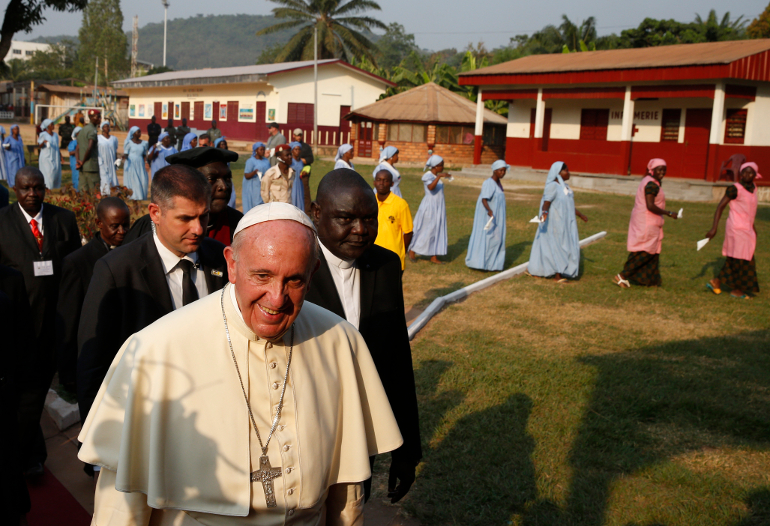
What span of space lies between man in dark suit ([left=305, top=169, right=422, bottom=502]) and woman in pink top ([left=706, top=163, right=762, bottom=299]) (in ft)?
Result: 25.6

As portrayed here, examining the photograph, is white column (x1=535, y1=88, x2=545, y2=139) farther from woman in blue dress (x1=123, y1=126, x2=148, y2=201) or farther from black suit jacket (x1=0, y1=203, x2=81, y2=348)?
black suit jacket (x1=0, y1=203, x2=81, y2=348)

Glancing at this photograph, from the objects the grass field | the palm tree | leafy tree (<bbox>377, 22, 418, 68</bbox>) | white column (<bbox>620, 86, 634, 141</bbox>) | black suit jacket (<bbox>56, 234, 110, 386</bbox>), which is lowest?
the grass field

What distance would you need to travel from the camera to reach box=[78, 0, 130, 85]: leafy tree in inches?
3406

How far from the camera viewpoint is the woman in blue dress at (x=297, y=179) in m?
11.3

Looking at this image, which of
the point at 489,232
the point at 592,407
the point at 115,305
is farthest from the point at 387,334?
the point at 489,232

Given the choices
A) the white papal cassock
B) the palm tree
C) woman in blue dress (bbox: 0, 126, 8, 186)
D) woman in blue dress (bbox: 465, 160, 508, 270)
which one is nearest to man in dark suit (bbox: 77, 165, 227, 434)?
the white papal cassock

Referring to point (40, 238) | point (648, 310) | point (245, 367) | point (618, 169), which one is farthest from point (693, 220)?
point (245, 367)

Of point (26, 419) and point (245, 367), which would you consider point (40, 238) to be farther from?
point (245, 367)

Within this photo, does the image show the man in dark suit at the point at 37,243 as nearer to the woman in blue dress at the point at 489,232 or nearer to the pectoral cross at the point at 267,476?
the pectoral cross at the point at 267,476

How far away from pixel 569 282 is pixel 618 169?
54.6 feet

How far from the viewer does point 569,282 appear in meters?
10.7

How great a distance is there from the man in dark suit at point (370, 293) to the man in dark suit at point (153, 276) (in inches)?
24.4

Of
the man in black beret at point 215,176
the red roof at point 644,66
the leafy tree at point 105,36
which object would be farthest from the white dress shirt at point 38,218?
the leafy tree at point 105,36

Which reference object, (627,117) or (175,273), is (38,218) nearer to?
(175,273)
